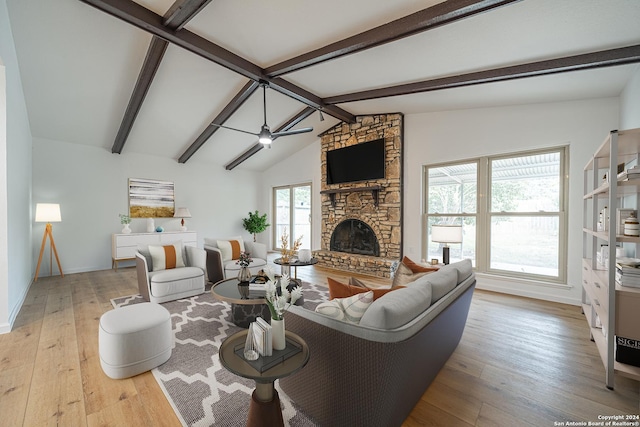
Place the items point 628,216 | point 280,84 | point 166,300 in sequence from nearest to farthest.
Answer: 1. point 628,216
2. point 166,300
3. point 280,84

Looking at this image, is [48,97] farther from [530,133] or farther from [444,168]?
[530,133]

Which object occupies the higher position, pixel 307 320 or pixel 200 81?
pixel 200 81

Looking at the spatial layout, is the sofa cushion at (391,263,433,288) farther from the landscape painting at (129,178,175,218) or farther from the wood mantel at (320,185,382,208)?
the landscape painting at (129,178,175,218)

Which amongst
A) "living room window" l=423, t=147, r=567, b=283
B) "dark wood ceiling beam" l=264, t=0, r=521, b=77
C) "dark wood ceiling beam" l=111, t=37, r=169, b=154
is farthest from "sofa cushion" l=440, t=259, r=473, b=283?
"dark wood ceiling beam" l=111, t=37, r=169, b=154

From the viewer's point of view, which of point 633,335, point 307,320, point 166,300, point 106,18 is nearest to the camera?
point 307,320

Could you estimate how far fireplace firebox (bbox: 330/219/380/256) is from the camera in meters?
5.77

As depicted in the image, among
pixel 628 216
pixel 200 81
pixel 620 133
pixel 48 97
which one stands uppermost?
pixel 200 81

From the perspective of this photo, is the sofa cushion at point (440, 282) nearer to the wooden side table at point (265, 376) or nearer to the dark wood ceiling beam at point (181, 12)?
the wooden side table at point (265, 376)

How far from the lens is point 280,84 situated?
163 inches

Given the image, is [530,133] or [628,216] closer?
[628,216]

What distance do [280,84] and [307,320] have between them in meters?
3.72

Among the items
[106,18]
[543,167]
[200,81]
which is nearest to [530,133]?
[543,167]

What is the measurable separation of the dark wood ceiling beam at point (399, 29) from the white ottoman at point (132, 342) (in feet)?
10.8

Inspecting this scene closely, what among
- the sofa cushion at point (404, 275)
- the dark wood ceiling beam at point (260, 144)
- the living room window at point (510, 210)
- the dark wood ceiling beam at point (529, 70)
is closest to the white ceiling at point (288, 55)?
the dark wood ceiling beam at point (529, 70)
